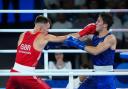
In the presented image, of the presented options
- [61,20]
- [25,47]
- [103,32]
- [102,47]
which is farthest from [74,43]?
[61,20]

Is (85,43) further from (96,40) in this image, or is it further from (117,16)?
(117,16)

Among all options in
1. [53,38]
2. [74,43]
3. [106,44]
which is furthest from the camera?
[53,38]

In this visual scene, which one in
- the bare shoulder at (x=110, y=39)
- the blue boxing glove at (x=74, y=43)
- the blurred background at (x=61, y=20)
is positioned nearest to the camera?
the blue boxing glove at (x=74, y=43)

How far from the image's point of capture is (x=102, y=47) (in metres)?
5.86

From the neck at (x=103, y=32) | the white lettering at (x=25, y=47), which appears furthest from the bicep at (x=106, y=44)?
the white lettering at (x=25, y=47)

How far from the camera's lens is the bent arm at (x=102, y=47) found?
5.80 m

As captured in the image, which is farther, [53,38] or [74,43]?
[53,38]

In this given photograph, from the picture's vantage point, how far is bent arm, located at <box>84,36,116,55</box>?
580cm

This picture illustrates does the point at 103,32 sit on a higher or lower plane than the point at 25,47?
higher

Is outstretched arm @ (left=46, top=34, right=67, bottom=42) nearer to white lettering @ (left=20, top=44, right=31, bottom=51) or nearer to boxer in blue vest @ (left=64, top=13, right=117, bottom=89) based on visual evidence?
boxer in blue vest @ (left=64, top=13, right=117, bottom=89)

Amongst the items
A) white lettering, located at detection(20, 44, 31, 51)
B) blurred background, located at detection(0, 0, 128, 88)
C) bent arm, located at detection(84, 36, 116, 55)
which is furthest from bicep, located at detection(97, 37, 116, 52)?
blurred background, located at detection(0, 0, 128, 88)

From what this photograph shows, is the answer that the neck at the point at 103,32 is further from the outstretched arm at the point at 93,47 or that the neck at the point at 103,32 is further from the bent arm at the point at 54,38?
the bent arm at the point at 54,38

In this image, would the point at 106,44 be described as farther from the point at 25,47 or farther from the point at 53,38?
the point at 25,47

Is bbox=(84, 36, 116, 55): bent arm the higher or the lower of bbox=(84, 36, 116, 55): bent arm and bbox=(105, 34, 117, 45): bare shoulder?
the lower
